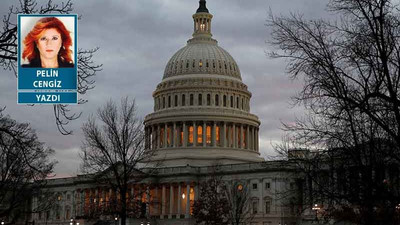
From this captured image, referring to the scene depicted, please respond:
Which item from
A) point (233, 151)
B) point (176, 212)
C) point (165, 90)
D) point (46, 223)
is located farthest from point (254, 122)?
point (46, 223)

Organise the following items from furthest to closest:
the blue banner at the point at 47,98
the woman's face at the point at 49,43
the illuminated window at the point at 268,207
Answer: the illuminated window at the point at 268,207 < the woman's face at the point at 49,43 < the blue banner at the point at 47,98

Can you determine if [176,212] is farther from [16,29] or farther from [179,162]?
[16,29]

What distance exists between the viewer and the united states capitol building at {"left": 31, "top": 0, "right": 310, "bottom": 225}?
143 m

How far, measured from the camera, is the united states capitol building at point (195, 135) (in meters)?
143

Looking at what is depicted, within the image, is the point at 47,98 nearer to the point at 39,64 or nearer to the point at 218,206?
the point at 39,64

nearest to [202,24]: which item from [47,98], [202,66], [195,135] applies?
[202,66]

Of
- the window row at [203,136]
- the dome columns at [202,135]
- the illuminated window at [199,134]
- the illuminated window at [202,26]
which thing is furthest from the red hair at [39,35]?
the illuminated window at [202,26]

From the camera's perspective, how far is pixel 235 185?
129375mm

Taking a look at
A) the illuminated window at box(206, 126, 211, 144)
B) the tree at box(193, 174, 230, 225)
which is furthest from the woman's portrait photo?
the illuminated window at box(206, 126, 211, 144)

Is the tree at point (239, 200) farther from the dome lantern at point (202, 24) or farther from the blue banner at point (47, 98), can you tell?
the blue banner at point (47, 98)

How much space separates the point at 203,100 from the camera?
163750 millimetres

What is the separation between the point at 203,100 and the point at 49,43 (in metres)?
142

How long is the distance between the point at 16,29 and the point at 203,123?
13870cm

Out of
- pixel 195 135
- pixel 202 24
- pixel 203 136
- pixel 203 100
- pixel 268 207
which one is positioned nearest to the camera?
pixel 268 207
